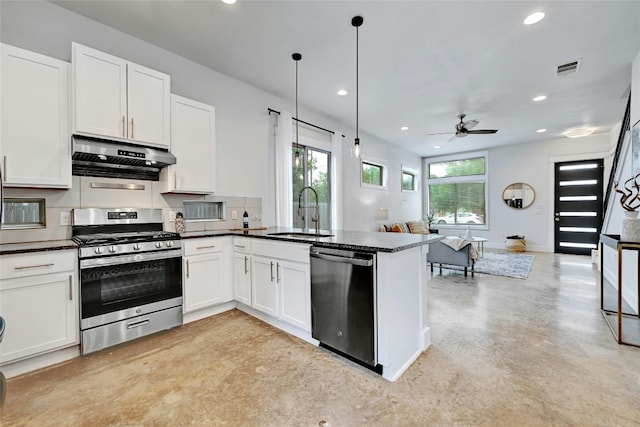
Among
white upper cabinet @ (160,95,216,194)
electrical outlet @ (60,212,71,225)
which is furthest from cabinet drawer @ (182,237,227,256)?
electrical outlet @ (60,212,71,225)

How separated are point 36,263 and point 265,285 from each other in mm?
1709

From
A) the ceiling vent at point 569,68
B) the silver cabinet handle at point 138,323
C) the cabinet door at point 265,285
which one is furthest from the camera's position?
the ceiling vent at point 569,68

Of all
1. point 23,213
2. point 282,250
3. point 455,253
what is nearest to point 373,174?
point 455,253

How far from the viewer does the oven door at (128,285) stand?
2.19m

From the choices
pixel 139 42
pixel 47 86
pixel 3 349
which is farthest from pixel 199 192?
pixel 3 349

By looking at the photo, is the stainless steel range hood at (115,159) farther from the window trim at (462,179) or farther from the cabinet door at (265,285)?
the window trim at (462,179)

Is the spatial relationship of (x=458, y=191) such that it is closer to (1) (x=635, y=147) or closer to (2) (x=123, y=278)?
(1) (x=635, y=147)

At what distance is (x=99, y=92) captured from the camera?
7.83ft

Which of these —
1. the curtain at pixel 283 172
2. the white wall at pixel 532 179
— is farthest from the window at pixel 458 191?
the curtain at pixel 283 172

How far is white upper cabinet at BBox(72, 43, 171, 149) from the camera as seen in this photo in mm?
2299

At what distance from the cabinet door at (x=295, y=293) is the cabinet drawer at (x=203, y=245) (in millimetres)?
867

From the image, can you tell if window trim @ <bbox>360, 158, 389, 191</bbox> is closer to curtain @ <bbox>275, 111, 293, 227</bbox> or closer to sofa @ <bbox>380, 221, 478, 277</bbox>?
sofa @ <bbox>380, 221, 478, 277</bbox>

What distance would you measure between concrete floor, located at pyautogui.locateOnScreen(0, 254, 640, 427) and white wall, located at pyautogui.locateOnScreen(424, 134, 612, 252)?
17.4 feet

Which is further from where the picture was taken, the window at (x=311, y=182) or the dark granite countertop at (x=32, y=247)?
the window at (x=311, y=182)
